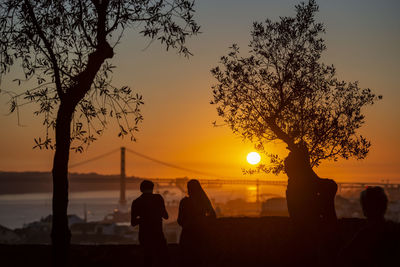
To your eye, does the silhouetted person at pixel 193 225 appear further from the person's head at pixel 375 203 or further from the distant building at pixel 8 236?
the distant building at pixel 8 236

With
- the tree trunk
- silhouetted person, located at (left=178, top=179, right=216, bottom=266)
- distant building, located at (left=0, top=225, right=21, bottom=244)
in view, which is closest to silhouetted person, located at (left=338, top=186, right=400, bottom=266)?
silhouetted person, located at (left=178, top=179, right=216, bottom=266)

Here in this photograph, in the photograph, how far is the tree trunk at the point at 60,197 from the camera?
1209cm

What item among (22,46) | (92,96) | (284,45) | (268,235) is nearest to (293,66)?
(284,45)

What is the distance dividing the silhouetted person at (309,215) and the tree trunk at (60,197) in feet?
16.6

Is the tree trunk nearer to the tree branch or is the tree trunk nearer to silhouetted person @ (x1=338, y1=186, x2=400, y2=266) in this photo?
the tree branch

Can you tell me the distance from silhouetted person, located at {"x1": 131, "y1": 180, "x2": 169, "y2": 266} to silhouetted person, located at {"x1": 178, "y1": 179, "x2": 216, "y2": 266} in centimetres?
39

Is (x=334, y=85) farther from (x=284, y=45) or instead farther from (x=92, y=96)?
(x=92, y=96)

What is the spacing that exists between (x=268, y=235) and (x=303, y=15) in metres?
8.26

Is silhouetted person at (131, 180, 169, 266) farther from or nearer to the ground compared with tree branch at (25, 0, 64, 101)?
nearer to the ground

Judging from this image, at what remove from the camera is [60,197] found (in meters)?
12.1

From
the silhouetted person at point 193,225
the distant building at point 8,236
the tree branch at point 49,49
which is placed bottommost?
the distant building at point 8,236

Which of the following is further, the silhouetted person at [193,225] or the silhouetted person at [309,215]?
the silhouetted person at [193,225]

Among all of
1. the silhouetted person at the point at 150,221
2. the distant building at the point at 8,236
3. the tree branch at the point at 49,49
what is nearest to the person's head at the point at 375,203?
the silhouetted person at the point at 150,221

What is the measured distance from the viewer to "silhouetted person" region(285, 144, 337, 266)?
8.59 m
